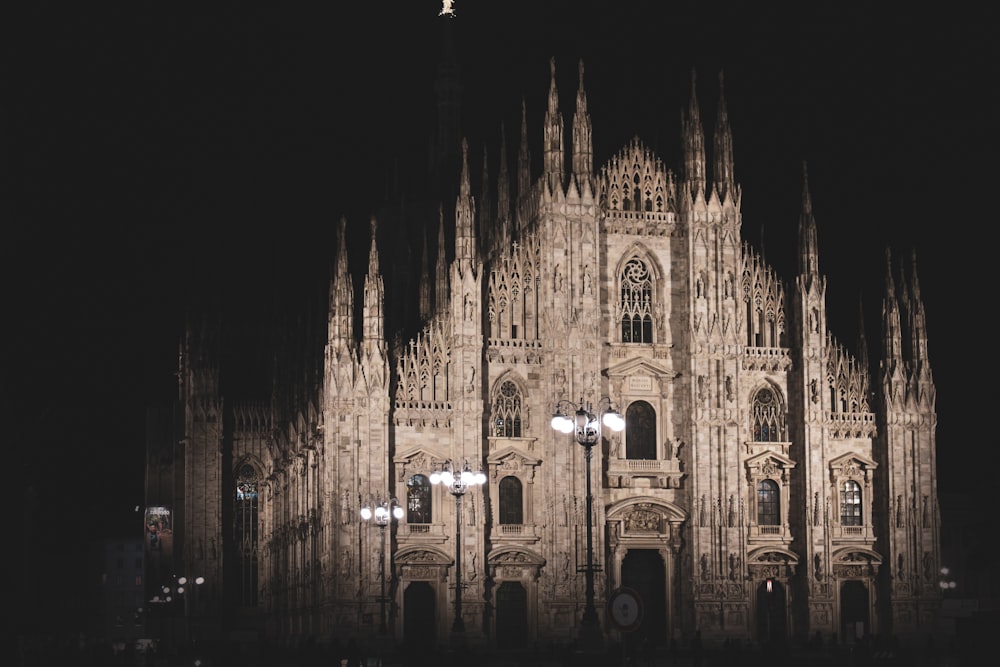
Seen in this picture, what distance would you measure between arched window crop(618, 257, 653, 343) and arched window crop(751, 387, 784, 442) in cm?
558

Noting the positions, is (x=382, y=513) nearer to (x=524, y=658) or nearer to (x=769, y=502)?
(x=524, y=658)

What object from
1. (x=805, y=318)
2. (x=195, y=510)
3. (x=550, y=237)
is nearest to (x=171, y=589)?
(x=195, y=510)

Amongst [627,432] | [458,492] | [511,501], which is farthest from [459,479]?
[627,432]

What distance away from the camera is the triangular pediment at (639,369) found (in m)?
74.9

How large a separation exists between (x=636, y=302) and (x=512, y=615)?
1474 centimetres

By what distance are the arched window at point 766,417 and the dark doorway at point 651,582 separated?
710 centimetres

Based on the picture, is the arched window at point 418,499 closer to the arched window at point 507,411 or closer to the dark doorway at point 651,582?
the arched window at point 507,411

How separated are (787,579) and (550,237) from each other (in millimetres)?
18307

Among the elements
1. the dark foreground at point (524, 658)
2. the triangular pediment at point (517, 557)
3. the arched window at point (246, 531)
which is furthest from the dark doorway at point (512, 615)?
the arched window at point (246, 531)

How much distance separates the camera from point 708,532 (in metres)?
74.1

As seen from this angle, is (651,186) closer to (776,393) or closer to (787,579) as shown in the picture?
(776,393)

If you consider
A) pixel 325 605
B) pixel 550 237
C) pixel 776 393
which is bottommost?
pixel 325 605

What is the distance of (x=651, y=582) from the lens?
247 ft

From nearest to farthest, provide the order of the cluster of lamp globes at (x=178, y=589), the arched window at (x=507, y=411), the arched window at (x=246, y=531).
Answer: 1. the arched window at (x=507, y=411)
2. the cluster of lamp globes at (x=178, y=589)
3. the arched window at (x=246, y=531)
